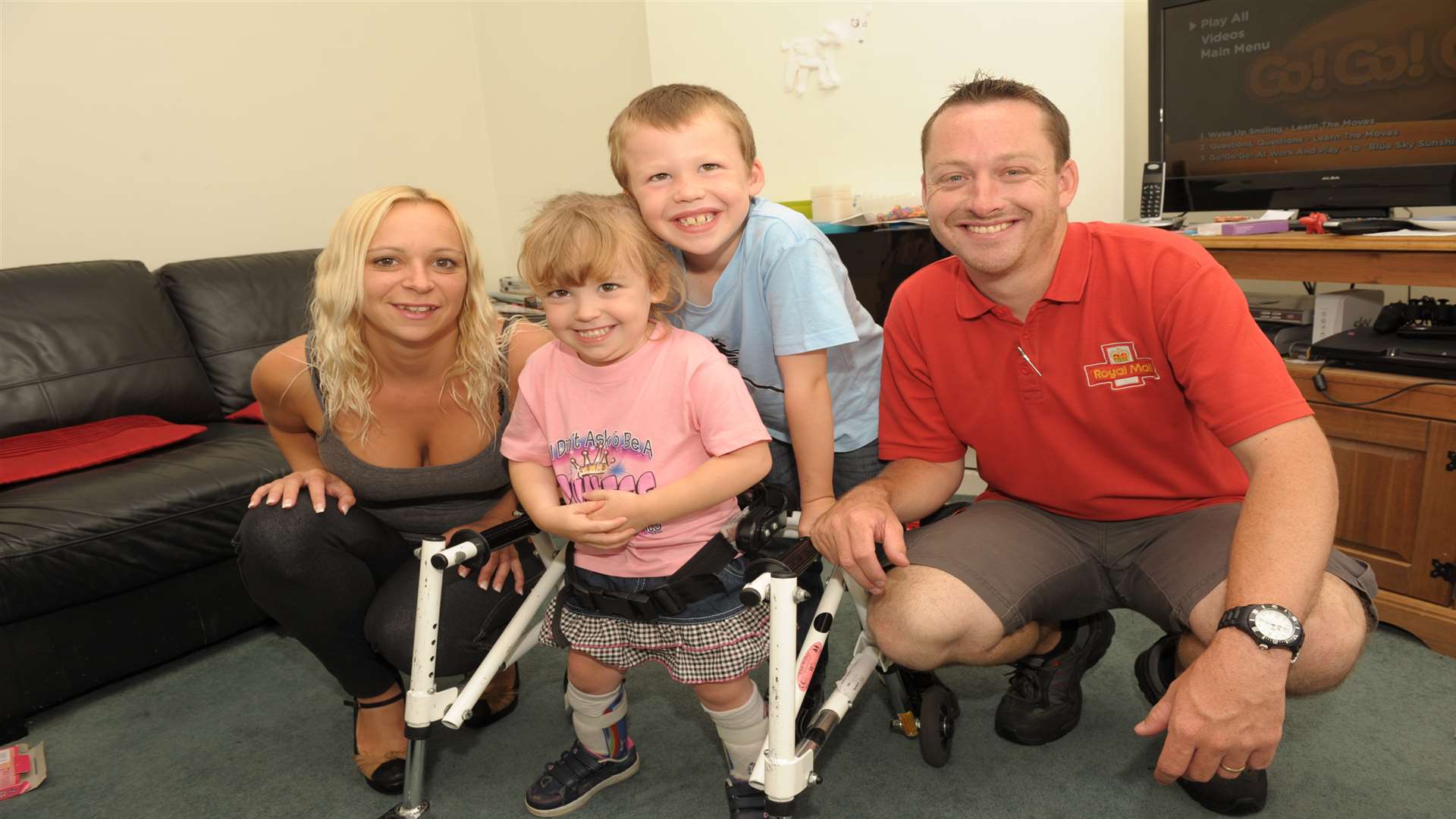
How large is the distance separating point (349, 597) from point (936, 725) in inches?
41.9

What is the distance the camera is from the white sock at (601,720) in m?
1.74

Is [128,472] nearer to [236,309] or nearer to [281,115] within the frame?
[236,309]

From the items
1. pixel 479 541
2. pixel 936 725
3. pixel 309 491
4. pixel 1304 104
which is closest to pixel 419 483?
pixel 309 491

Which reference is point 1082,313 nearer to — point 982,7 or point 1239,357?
point 1239,357

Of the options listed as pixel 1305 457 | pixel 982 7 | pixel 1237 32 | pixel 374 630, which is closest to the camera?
pixel 1305 457

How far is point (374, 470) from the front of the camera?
6.07 feet

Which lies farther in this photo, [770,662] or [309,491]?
[309,491]

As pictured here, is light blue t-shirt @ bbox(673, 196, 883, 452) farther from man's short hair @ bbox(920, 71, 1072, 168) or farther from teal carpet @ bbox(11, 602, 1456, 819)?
teal carpet @ bbox(11, 602, 1456, 819)

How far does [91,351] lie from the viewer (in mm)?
2883

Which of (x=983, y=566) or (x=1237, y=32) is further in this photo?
(x=1237, y=32)

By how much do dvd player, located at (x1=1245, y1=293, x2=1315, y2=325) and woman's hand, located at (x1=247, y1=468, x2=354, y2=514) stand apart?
208cm

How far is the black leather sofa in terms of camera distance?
86.8 inches

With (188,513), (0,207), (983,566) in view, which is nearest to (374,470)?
(188,513)

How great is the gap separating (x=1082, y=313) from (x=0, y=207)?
324 centimetres
